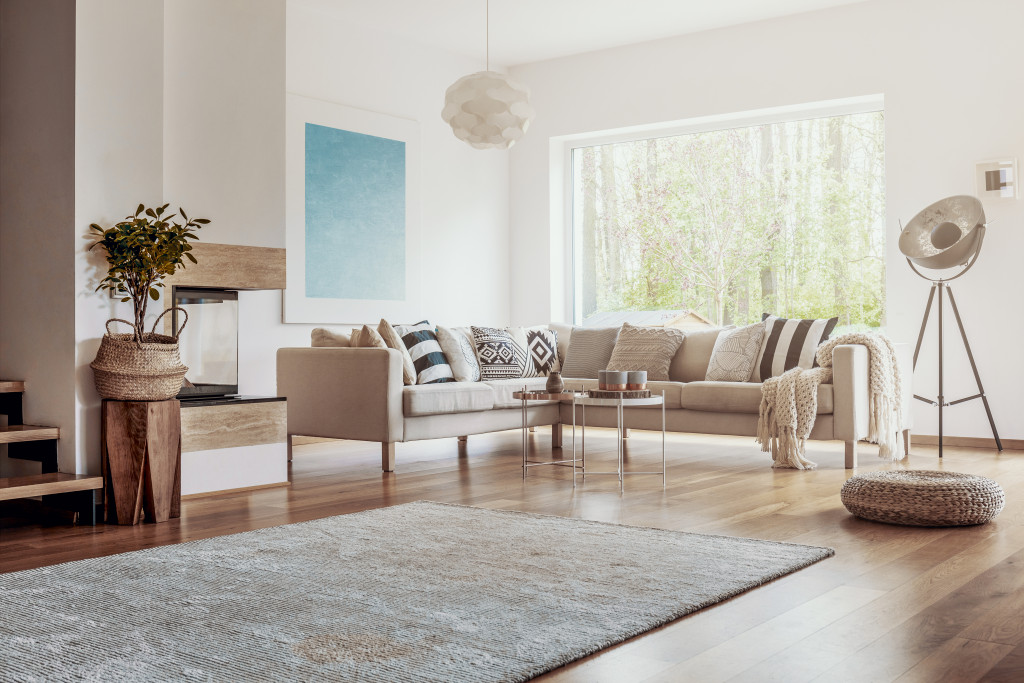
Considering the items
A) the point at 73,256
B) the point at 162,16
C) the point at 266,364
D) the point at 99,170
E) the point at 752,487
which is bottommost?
the point at 752,487

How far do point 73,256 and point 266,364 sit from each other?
9.06ft

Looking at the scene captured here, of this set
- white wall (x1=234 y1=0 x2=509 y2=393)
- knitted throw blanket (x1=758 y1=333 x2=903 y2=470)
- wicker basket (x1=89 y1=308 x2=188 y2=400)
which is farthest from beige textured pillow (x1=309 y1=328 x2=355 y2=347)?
knitted throw blanket (x1=758 y1=333 x2=903 y2=470)

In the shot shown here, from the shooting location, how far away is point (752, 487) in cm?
445

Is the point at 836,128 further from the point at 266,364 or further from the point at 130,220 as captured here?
the point at 130,220

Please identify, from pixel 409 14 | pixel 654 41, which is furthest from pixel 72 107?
pixel 654 41

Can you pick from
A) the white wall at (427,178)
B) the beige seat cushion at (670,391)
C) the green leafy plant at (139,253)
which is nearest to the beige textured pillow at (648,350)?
the beige seat cushion at (670,391)

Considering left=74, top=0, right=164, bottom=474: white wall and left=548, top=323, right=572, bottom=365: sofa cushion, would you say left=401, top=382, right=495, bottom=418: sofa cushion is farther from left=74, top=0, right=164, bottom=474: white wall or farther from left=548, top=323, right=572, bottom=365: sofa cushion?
left=74, top=0, right=164, bottom=474: white wall

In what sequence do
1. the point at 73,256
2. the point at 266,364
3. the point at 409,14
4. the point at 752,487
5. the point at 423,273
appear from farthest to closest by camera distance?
the point at 423,273
the point at 409,14
the point at 266,364
the point at 752,487
the point at 73,256

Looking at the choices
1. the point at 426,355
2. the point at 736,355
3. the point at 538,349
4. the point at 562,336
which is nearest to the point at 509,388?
the point at 426,355

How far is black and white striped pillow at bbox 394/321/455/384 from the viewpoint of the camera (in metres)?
5.62

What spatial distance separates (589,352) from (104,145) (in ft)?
11.6

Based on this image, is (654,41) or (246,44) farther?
(654,41)

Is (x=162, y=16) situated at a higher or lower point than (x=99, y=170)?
higher

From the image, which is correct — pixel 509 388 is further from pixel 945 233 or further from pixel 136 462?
pixel 945 233
